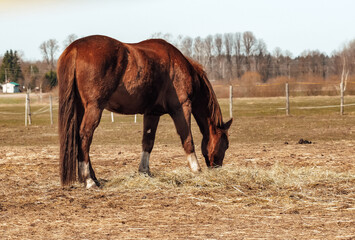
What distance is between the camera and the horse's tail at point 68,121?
619 centimetres

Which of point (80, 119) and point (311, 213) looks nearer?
point (311, 213)

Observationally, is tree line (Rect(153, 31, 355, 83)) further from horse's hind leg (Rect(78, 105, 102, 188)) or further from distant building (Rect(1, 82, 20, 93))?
horse's hind leg (Rect(78, 105, 102, 188))

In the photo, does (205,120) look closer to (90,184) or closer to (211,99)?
(211,99)

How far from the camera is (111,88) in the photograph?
247 inches

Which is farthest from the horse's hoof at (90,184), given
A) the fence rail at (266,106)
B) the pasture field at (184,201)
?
the fence rail at (266,106)

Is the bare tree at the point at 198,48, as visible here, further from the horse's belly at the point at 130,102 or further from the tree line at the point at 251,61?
the horse's belly at the point at 130,102

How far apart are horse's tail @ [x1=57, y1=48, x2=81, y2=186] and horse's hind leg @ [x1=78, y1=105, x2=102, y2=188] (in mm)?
91

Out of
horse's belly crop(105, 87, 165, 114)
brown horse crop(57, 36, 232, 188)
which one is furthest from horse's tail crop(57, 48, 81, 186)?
horse's belly crop(105, 87, 165, 114)

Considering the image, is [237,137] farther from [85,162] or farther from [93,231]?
[93,231]

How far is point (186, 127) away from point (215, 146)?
2.06 ft

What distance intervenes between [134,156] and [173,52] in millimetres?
3643

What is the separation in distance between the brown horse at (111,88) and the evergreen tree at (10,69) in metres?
82.7

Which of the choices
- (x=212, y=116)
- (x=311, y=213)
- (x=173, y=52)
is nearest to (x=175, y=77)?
(x=173, y=52)

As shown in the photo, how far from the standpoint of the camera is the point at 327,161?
8.65 metres
